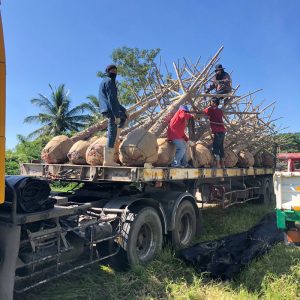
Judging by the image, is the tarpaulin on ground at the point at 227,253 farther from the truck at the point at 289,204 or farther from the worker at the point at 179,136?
the worker at the point at 179,136

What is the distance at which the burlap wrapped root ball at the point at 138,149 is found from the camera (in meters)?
5.42

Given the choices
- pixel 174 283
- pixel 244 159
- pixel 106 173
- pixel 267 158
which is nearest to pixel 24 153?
pixel 267 158

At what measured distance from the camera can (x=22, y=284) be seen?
3623 millimetres

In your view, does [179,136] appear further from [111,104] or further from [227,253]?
[227,253]

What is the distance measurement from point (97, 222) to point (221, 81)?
5091 millimetres

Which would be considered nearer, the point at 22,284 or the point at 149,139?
the point at 22,284

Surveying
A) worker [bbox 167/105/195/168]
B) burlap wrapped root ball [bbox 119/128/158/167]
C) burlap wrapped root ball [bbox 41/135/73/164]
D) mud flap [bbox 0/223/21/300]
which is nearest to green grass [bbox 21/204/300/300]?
mud flap [bbox 0/223/21/300]

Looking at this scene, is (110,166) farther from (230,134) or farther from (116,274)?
(230,134)

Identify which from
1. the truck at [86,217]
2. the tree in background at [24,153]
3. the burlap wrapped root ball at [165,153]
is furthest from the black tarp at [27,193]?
the tree in background at [24,153]

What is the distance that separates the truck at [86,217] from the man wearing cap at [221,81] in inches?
79.1

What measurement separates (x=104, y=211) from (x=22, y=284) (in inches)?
69.7

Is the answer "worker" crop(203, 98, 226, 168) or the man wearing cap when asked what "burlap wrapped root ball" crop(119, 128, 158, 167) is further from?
the man wearing cap

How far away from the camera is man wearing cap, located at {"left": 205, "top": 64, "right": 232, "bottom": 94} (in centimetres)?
825

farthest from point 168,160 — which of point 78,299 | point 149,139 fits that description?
point 78,299
